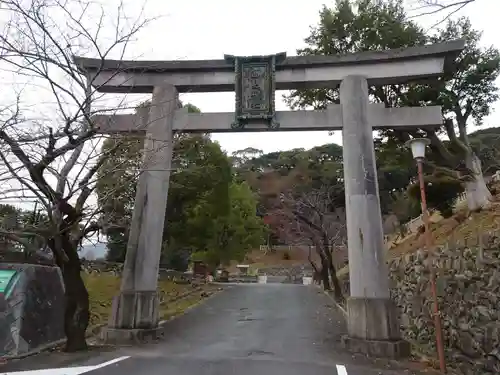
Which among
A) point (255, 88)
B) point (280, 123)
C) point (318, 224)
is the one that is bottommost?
point (318, 224)

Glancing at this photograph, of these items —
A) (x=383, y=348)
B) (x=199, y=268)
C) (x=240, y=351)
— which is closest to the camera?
(x=383, y=348)

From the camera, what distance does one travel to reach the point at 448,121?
13.6 m

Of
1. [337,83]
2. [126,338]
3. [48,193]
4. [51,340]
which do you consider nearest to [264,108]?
[337,83]

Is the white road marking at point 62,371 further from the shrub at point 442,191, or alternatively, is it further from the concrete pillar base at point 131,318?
the shrub at point 442,191

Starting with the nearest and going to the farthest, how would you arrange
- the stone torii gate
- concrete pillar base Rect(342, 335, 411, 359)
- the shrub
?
concrete pillar base Rect(342, 335, 411, 359) → the stone torii gate → the shrub

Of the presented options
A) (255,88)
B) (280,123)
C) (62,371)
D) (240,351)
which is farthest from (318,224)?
(62,371)

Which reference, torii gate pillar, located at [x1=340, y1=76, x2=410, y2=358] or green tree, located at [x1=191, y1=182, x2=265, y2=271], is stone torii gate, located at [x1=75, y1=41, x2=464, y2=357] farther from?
green tree, located at [x1=191, y1=182, x2=265, y2=271]

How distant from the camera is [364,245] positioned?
9.31m

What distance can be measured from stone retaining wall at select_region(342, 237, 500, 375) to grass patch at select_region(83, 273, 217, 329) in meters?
8.37

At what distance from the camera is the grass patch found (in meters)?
13.3

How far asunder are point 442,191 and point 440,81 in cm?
374

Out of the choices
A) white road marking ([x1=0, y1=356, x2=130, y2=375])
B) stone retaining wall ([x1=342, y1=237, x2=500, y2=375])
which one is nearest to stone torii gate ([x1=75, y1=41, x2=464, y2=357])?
stone retaining wall ([x1=342, y1=237, x2=500, y2=375])

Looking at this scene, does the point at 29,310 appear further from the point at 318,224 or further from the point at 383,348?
the point at 318,224

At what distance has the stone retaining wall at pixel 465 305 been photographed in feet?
24.2
